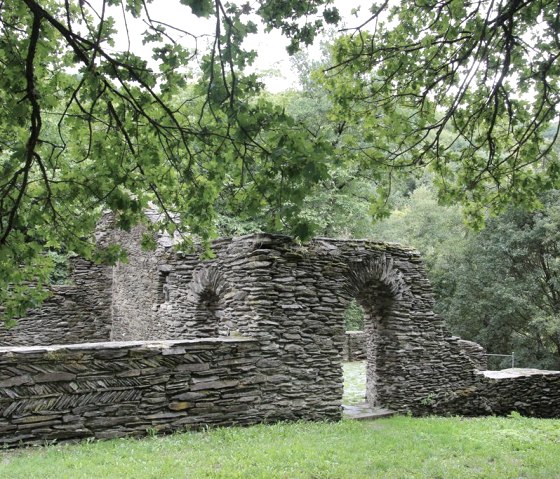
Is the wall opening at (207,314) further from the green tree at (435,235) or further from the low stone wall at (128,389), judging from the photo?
the green tree at (435,235)

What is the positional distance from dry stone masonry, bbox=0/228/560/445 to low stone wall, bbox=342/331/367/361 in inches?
307

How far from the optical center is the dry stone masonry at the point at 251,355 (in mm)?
6645

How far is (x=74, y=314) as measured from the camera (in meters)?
15.0

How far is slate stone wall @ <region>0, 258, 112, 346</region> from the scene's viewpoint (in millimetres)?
14123

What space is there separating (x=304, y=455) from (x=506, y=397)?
712 cm

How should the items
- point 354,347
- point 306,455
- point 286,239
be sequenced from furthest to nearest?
point 354,347
point 286,239
point 306,455

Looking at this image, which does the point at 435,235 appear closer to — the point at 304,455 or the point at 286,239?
the point at 286,239

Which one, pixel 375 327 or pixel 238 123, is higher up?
pixel 238 123

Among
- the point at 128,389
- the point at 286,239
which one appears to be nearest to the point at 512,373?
the point at 286,239

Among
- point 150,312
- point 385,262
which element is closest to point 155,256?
point 150,312

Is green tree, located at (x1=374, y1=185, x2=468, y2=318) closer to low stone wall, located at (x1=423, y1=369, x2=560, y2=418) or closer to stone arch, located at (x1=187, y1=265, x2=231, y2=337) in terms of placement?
low stone wall, located at (x1=423, y1=369, x2=560, y2=418)

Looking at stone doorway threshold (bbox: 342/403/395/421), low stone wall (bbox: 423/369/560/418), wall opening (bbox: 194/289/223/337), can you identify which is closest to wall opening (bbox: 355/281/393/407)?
stone doorway threshold (bbox: 342/403/395/421)

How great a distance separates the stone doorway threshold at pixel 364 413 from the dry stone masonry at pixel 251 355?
0.75 ft

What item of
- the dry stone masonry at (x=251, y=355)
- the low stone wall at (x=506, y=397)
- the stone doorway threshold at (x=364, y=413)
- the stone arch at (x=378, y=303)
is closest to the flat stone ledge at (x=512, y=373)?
the low stone wall at (x=506, y=397)
